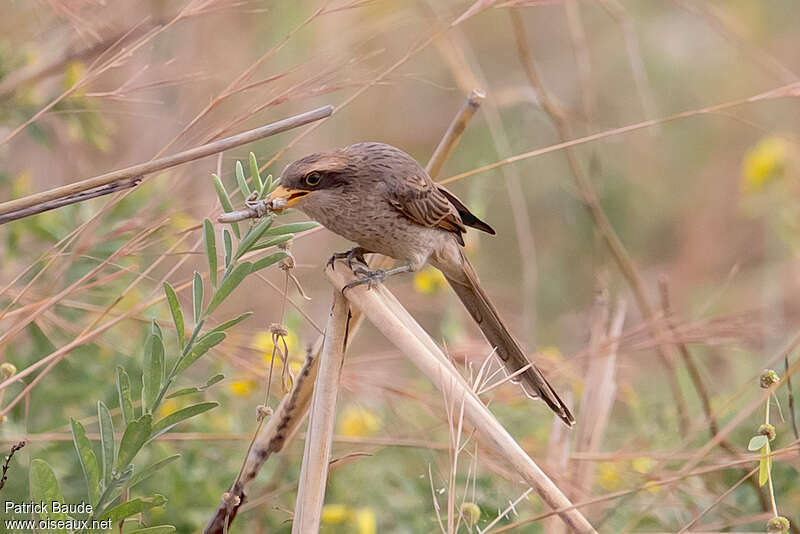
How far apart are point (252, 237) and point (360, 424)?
1.58m

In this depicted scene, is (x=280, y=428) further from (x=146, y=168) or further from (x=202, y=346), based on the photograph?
(x=146, y=168)

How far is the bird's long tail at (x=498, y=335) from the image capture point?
2049 millimetres

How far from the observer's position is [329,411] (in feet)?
5.22

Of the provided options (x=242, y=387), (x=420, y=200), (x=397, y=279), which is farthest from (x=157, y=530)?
(x=397, y=279)

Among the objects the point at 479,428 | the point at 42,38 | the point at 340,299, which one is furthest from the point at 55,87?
the point at 479,428

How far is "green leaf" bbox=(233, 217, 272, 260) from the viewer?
152 cm

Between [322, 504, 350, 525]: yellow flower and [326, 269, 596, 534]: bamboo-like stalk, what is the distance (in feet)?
3.42

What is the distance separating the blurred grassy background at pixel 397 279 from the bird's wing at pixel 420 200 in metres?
0.25

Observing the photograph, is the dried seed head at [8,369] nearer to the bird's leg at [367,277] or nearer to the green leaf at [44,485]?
the green leaf at [44,485]

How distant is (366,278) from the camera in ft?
6.20

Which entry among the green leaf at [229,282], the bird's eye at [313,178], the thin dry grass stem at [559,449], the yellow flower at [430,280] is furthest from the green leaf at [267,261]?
the yellow flower at [430,280]

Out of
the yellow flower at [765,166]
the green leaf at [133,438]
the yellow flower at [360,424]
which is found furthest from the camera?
the yellow flower at [765,166]

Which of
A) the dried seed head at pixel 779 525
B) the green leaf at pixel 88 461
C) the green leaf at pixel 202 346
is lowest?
the dried seed head at pixel 779 525

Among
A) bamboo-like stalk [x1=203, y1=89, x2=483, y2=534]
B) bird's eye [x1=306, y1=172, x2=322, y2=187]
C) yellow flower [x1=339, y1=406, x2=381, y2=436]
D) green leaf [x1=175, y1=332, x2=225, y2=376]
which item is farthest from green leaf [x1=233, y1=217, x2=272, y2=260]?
yellow flower [x1=339, y1=406, x2=381, y2=436]
